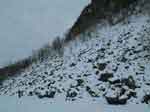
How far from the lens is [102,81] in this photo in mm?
13445

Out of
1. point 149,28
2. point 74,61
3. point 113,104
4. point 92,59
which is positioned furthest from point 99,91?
point 149,28

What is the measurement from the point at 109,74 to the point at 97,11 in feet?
68.1

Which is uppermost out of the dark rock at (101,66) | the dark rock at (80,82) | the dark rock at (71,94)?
the dark rock at (101,66)

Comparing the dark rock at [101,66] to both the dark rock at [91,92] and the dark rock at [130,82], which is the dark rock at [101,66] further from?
the dark rock at [130,82]

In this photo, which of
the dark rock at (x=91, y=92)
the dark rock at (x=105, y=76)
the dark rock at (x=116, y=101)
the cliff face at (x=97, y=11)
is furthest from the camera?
the cliff face at (x=97, y=11)

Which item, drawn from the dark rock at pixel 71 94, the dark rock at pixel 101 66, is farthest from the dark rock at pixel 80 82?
the dark rock at pixel 101 66

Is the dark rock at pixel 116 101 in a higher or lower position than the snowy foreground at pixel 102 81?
lower

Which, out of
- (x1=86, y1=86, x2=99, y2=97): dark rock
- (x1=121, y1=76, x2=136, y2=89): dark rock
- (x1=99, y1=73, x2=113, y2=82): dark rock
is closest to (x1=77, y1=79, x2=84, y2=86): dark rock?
(x1=86, y1=86, x2=99, y2=97): dark rock

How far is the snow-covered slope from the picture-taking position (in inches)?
466

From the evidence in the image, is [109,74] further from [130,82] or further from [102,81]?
[130,82]

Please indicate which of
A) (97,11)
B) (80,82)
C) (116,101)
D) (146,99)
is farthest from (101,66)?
(97,11)

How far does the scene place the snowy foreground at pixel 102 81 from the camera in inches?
429

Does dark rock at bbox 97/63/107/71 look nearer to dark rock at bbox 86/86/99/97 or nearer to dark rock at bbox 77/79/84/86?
dark rock at bbox 77/79/84/86

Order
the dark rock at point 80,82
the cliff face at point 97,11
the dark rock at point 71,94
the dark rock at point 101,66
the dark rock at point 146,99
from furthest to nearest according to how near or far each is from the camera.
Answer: the cliff face at point 97,11, the dark rock at point 101,66, the dark rock at point 80,82, the dark rock at point 71,94, the dark rock at point 146,99
